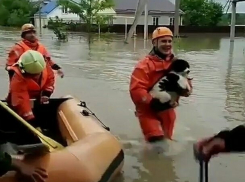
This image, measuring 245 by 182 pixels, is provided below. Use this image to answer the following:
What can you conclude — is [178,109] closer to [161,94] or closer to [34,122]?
[161,94]

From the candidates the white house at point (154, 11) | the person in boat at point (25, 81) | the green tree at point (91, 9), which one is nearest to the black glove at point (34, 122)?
the person in boat at point (25, 81)

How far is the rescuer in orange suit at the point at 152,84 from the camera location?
6383 millimetres

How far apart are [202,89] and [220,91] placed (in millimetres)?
415

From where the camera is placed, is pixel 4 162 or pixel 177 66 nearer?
pixel 4 162

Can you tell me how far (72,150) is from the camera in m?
4.90

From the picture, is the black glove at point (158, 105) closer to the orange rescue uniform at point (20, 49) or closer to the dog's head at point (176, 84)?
the dog's head at point (176, 84)

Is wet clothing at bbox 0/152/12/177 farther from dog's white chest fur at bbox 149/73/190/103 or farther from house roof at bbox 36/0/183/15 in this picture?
house roof at bbox 36/0/183/15

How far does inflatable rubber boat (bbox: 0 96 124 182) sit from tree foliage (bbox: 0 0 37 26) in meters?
59.7

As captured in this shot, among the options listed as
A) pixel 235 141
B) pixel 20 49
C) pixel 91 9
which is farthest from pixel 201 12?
pixel 235 141

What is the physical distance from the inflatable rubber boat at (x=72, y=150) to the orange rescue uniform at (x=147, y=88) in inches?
23.1

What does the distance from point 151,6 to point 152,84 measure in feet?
183

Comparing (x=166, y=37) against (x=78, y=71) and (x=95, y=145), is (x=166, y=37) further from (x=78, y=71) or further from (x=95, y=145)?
(x=78, y=71)

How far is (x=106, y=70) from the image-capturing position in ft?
51.3

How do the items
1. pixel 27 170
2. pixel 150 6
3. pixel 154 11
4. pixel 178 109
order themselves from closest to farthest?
1. pixel 27 170
2. pixel 178 109
3. pixel 154 11
4. pixel 150 6
